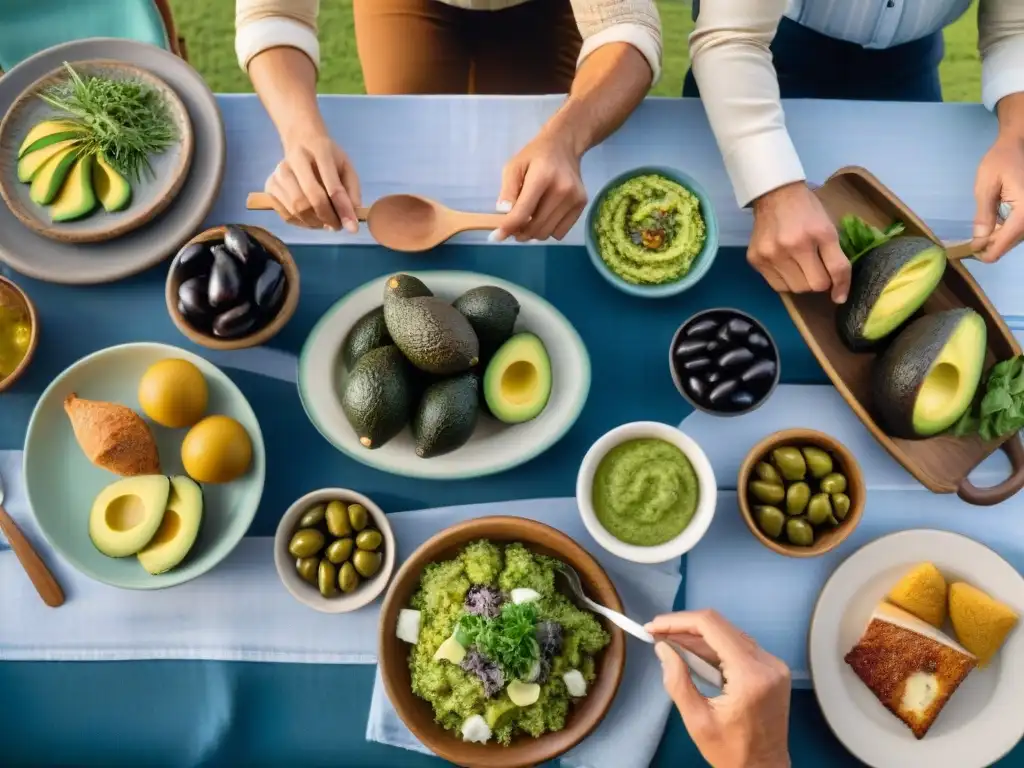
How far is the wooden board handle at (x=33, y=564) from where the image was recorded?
1040 mm

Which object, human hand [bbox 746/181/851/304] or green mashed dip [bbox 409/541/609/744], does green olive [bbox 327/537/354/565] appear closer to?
green mashed dip [bbox 409/541/609/744]

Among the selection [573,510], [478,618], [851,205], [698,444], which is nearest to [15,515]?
[478,618]

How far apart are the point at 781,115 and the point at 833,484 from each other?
1.83 feet

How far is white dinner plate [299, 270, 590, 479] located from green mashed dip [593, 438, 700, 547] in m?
0.10

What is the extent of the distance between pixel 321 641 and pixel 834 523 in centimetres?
73

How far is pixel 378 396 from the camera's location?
93 centimetres

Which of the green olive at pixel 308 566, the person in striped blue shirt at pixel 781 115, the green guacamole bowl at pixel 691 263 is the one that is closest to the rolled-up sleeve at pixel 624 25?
the person in striped blue shirt at pixel 781 115

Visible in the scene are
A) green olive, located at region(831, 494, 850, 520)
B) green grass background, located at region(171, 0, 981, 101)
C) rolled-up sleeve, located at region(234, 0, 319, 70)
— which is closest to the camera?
green olive, located at region(831, 494, 850, 520)

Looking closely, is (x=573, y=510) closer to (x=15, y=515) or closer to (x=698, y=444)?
(x=698, y=444)

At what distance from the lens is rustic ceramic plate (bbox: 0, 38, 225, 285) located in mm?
1082

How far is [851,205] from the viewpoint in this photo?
1.15 meters

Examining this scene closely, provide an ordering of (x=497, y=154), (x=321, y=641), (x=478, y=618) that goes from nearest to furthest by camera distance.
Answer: (x=478, y=618)
(x=321, y=641)
(x=497, y=154)

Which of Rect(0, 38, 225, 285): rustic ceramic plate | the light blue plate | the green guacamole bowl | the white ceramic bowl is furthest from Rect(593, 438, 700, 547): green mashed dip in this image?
Rect(0, 38, 225, 285): rustic ceramic plate

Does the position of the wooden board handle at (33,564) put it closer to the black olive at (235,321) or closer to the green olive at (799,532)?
the black olive at (235,321)
